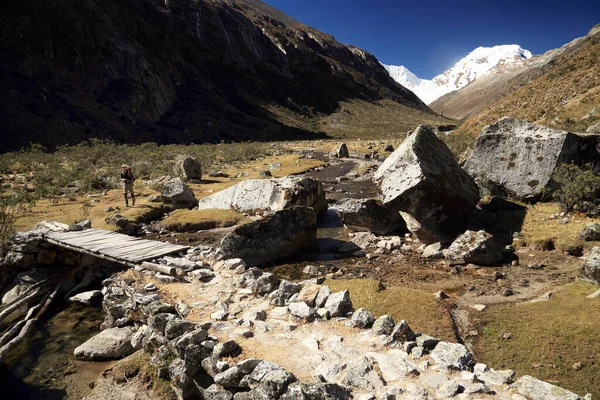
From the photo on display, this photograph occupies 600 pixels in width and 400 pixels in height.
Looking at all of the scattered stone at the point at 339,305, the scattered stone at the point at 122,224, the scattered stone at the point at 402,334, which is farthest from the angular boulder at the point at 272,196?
the scattered stone at the point at 402,334

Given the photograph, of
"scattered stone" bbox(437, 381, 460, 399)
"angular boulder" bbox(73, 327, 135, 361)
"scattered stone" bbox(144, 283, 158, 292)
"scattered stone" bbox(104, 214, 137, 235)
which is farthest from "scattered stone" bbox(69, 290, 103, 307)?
"scattered stone" bbox(437, 381, 460, 399)

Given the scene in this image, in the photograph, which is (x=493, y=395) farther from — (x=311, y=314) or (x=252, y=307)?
(x=252, y=307)

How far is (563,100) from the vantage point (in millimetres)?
36312

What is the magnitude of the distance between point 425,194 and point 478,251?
3325 mm

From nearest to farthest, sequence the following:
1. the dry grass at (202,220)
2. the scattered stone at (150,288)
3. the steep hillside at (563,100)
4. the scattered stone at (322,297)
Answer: the scattered stone at (322,297)
the scattered stone at (150,288)
the dry grass at (202,220)
the steep hillside at (563,100)

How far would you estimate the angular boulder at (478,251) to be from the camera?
42.2 feet

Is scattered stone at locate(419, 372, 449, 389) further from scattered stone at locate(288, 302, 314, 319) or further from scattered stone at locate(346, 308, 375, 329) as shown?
scattered stone at locate(288, 302, 314, 319)

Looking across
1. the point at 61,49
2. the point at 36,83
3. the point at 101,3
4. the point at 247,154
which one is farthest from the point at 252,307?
the point at 101,3

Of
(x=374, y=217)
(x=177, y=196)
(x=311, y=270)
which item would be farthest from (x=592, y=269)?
(x=177, y=196)

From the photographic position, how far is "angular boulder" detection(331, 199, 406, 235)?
17.1m

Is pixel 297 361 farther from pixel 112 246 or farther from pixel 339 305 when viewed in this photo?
pixel 112 246

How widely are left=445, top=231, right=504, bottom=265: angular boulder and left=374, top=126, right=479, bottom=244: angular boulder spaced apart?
2.07 meters

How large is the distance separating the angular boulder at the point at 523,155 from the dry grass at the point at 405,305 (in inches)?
476

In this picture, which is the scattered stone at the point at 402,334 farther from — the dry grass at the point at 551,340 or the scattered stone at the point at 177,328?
the scattered stone at the point at 177,328
